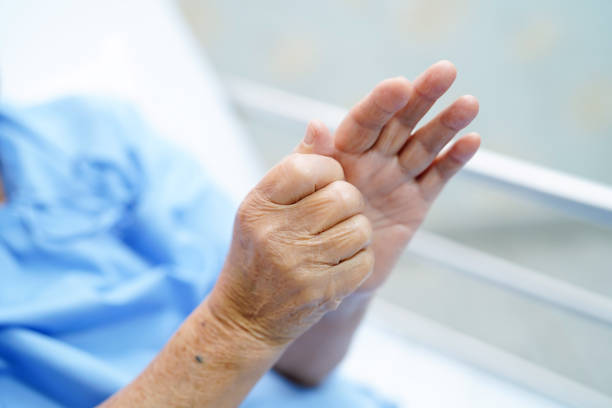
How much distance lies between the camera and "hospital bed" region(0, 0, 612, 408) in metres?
0.92

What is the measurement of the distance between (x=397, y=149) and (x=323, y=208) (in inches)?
5.9

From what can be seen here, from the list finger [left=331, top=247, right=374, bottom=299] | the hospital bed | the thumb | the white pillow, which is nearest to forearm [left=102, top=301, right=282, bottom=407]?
finger [left=331, top=247, right=374, bottom=299]

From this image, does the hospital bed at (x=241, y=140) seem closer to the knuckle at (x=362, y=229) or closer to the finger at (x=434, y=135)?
the finger at (x=434, y=135)

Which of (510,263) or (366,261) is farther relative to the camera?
(510,263)

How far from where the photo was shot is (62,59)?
1.09m

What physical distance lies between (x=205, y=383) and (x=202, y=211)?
0.41m

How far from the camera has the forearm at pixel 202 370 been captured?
566mm

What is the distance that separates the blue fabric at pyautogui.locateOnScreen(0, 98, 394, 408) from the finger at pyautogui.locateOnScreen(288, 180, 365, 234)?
34 cm

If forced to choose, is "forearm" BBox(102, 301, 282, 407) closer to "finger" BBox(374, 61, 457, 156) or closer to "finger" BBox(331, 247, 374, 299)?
"finger" BBox(331, 247, 374, 299)

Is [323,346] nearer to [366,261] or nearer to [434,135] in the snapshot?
[366,261]

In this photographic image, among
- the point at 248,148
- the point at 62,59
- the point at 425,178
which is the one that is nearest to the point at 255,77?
the point at 248,148

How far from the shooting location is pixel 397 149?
60 cm

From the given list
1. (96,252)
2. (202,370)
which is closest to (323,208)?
(202,370)

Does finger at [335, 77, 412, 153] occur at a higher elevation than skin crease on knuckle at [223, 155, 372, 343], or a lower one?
higher
